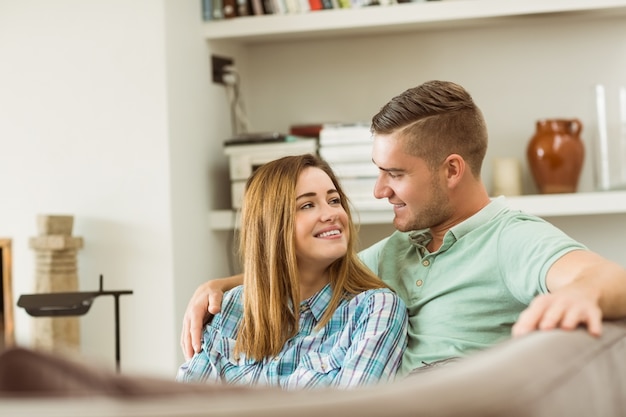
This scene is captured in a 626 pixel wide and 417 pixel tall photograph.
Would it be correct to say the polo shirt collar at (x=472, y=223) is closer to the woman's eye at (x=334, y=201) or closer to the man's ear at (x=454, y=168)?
the man's ear at (x=454, y=168)

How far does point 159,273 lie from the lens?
3.23 m

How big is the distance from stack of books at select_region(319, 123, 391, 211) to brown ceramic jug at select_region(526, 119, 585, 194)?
568 millimetres

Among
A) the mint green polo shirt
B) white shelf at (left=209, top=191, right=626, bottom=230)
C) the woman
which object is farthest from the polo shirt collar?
white shelf at (left=209, top=191, right=626, bottom=230)

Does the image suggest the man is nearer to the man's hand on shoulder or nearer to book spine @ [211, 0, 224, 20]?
the man's hand on shoulder

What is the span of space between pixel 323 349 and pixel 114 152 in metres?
1.70

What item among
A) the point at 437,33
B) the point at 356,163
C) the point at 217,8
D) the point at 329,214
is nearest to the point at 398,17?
the point at 437,33

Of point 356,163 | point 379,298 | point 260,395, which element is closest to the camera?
point 260,395

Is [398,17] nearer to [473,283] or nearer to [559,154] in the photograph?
[559,154]

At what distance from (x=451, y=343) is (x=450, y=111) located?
19.4 inches

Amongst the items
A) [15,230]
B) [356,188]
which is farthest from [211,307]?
[15,230]

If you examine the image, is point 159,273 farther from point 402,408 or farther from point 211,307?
point 402,408

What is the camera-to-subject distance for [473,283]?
1.75m

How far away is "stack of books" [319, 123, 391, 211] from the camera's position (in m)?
3.30

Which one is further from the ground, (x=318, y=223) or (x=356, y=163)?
(x=356, y=163)
